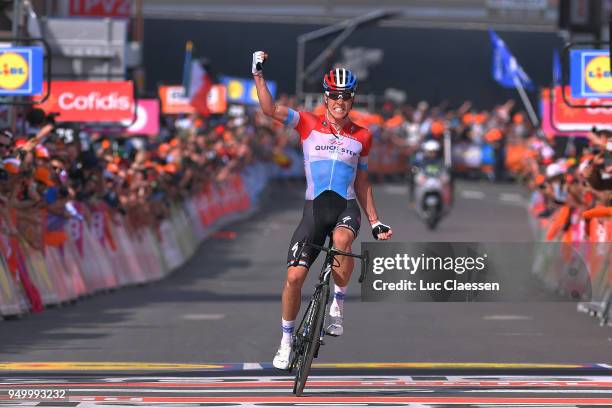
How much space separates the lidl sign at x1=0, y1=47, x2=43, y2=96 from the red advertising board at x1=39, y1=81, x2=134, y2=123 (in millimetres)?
4018

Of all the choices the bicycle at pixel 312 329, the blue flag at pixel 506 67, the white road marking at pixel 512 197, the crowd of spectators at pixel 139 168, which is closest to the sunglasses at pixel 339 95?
the bicycle at pixel 312 329

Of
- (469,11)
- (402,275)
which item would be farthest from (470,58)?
(402,275)

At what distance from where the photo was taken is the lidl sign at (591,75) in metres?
20.2

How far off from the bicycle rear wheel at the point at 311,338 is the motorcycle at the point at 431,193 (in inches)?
972

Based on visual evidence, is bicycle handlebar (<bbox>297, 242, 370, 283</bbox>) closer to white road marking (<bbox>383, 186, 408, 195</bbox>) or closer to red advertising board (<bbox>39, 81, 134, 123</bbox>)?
red advertising board (<bbox>39, 81, 134, 123</bbox>)

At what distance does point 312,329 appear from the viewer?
1132 centimetres

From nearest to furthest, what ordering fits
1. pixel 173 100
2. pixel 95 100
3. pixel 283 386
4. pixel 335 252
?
pixel 335 252, pixel 283 386, pixel 95 100, pixel 173 100

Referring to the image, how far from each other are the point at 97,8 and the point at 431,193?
318 inches

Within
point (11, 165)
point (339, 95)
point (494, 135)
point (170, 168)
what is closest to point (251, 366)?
point (339, 95)

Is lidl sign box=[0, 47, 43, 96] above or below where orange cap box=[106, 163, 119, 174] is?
above

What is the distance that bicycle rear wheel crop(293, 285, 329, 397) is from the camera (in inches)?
434

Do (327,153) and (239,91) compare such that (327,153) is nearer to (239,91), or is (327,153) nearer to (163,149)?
(163,149)

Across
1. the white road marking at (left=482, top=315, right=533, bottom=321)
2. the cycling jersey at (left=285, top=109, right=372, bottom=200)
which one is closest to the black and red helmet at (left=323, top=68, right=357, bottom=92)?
the cycling jersey at (left=285, top=109, right=372, bottom=200)

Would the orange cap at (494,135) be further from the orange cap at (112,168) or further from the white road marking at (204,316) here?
the white road marking at (204,316)
